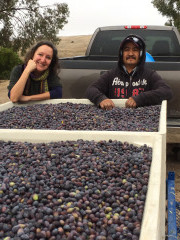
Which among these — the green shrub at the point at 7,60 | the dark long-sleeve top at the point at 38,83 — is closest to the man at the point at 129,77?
the dark long-sleeve top at the point at 38,83

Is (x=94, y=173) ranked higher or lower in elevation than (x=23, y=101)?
lower

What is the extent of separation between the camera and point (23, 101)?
14.7ft

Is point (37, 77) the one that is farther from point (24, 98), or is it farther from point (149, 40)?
point (149, 40)

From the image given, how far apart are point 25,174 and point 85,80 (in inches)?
116

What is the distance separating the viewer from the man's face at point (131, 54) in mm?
4421

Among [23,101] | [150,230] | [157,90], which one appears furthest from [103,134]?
[23,101]

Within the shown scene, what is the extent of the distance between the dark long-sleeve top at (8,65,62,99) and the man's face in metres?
0.91

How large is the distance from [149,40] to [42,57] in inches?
141

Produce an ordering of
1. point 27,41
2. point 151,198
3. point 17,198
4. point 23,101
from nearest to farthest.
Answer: point 151,198
point 17,198
point 23,101
point 27,41

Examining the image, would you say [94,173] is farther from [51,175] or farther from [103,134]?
[103,134]

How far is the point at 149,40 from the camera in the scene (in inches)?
289

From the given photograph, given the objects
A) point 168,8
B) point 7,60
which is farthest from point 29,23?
point 168,8

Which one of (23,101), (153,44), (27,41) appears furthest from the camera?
(27,41)

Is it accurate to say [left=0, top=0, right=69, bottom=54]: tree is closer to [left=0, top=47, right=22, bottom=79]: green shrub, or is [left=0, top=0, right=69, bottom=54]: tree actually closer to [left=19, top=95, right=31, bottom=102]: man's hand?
[left=0, top=47, right=22, bottom=79]: green shrub
